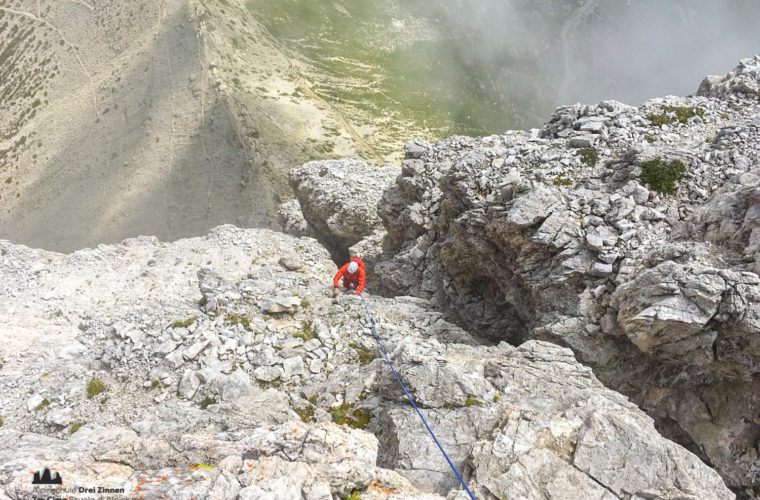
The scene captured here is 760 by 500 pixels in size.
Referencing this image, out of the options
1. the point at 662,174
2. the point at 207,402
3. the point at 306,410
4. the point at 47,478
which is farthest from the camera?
the point at 662,174

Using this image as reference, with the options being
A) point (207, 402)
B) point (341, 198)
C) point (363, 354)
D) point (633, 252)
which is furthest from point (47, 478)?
point (341, 198)

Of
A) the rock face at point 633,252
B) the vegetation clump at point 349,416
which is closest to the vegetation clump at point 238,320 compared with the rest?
the vegetation clump at point 349,416

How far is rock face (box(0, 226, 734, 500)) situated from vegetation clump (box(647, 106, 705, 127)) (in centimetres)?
1346

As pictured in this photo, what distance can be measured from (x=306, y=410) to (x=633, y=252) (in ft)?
41.8

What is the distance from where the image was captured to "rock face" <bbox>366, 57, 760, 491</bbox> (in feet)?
41.3

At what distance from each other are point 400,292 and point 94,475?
18.2m

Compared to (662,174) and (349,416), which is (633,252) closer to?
(662,174)

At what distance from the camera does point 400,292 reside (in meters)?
24.9

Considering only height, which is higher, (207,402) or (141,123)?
(141,123)

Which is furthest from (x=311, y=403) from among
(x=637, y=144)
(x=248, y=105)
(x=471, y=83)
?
(x=471, y=83)

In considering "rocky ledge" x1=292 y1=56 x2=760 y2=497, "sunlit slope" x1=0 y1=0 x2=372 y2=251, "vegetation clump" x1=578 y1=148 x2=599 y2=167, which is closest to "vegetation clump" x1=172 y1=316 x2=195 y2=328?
"rocky ledge" x1=292 y1=56 x2=760 y2=497

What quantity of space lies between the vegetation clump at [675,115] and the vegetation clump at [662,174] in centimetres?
375

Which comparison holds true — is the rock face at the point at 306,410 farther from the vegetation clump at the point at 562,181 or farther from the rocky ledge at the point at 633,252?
the vegetation clump at the point at 562,181

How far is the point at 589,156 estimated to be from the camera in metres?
19.0
